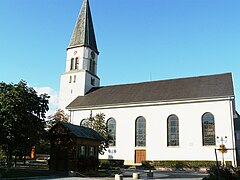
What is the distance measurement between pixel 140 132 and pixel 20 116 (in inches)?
875

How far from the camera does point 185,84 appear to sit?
4212 centimetres

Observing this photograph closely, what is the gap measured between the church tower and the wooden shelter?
25384mm

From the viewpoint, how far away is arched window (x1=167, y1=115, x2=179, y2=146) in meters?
37.9

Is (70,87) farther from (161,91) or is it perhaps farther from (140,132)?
(161,91)

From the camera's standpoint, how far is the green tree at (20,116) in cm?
2138

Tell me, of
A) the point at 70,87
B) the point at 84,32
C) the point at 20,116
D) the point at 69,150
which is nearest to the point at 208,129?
the point at 69,150

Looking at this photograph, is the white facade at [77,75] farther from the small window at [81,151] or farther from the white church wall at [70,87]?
the small window at [81,151]

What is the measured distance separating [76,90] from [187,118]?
2146cm

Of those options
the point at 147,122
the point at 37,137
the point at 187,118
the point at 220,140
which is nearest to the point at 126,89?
the point at 147,122

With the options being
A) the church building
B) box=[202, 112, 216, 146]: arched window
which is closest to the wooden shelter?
the church building

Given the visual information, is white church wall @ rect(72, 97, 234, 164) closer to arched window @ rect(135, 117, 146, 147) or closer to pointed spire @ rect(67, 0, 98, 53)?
arched window @ rect(135, 117, 146, 147)

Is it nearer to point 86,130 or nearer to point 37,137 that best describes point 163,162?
point 86,130

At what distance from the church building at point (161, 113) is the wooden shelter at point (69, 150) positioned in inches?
593

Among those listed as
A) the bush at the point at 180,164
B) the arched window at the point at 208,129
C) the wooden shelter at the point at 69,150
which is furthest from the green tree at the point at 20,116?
the arched window at the point at 208,129
